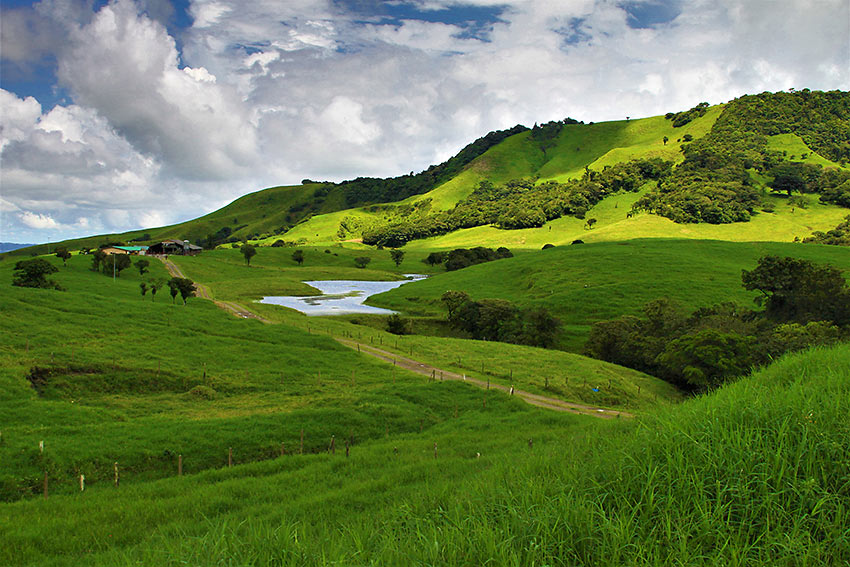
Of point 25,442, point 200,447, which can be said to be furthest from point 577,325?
point 25,442

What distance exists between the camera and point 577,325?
277ft

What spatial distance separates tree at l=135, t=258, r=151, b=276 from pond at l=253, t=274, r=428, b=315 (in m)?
36.1

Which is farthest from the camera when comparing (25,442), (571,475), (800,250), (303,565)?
(800,250)

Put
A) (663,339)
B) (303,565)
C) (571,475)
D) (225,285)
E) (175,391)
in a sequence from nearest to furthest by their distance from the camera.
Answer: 1. (303,565)
2. (571,475)
3. (175,391)
4. (663,339)
5. (225,285)

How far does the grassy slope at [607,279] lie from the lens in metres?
90.1

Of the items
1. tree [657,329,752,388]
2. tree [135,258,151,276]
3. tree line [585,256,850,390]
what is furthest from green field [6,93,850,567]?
tree [135,258,151,276]

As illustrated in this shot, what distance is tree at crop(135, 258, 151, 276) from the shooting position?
120875mm

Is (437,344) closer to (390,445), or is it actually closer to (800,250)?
(390,445)

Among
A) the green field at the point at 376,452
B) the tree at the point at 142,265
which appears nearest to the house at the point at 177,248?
the tree at the point at 142,265

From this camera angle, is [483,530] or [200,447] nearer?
[483,530]

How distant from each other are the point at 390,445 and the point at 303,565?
57.5ft

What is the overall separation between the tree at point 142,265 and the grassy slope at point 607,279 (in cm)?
6278

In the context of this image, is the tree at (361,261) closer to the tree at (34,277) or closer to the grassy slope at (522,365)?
the grassy slope at (522,365)

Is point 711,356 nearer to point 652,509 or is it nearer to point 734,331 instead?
point 734,331
